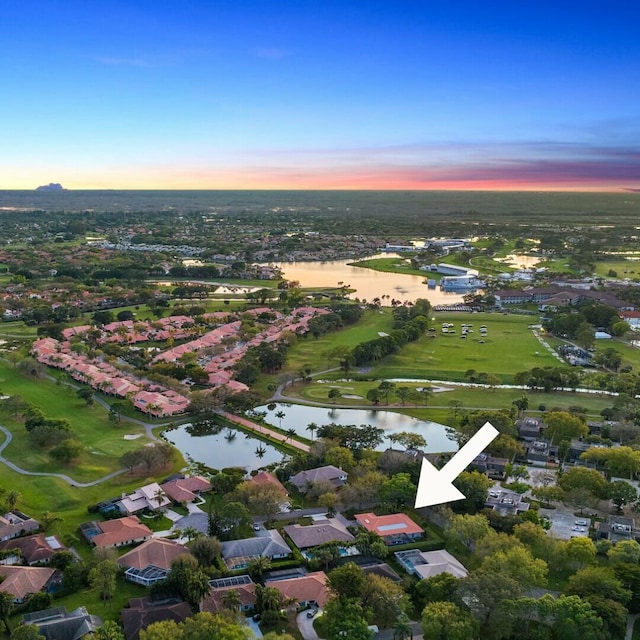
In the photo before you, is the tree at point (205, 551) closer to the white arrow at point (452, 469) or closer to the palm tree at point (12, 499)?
the palm tree at point (12, 499)

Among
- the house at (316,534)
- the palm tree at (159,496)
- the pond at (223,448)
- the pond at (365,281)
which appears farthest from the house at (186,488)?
the pond at (365,281)

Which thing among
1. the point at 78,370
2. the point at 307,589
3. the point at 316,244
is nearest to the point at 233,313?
the point at 78,370

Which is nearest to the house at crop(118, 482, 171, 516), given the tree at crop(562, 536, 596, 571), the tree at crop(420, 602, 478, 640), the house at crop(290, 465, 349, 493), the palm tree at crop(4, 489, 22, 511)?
the palm tree at crop(4, 489, 22, 511)

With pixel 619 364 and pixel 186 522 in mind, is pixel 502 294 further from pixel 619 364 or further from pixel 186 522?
pixel 186 522

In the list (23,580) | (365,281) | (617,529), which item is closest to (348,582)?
(23,580)

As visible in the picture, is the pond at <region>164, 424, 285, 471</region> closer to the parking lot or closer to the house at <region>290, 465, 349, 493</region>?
the house at <region>290, 465, 349, 493</region>

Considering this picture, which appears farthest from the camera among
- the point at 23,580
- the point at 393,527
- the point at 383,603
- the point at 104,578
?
the point at 393,527

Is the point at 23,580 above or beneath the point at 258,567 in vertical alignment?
above

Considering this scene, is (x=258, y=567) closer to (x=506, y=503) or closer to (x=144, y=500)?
(x=144, y=500)
